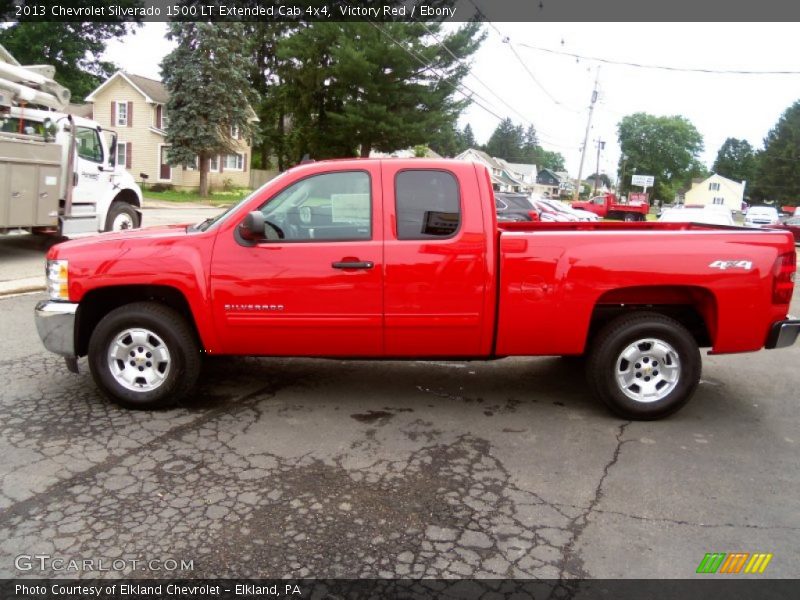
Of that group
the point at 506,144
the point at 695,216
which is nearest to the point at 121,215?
the point at 695,216

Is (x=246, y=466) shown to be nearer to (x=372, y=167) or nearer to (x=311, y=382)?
(x=311, y=382)

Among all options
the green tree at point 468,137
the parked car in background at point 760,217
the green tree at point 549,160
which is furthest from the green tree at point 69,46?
the green tree at point 549,160

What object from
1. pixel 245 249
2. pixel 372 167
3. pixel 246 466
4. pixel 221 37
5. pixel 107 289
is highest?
pixel 221 37

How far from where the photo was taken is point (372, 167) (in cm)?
469

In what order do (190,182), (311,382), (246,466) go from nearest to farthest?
1. (246,466)
2. (311,382)
3. (190,182)

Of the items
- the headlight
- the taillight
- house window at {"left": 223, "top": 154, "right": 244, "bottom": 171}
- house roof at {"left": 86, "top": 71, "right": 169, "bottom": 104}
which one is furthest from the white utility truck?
house window at {"left": 223, "top": 154, "right": 244, "bottom": 171}

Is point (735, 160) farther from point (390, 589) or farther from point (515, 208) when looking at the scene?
point (390, 589)

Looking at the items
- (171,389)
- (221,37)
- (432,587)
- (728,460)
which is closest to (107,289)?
(171,389)

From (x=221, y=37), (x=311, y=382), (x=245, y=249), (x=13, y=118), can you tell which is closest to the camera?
(x=245, y=249)

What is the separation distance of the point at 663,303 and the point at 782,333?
842mm

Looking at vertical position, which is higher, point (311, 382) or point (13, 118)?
point (13, 118)

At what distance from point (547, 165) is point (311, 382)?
170886 mm

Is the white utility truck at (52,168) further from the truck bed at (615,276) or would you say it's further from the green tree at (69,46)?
the green tree at (69,46)

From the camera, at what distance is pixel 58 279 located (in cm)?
470
